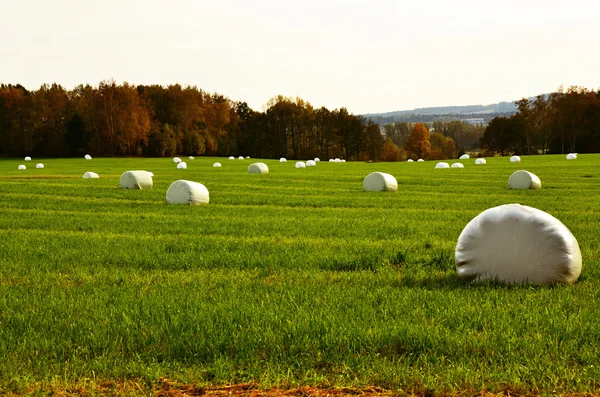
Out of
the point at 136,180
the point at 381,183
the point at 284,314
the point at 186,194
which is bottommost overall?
the point at 284,314

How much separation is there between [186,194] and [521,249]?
47.1 feet

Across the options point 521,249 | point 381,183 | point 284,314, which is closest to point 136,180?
point 381,183

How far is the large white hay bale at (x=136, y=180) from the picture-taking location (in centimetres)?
2748

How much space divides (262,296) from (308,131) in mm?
115135

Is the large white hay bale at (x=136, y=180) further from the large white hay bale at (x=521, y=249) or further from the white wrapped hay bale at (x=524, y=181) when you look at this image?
the large white hay bale at (x=521, y=249)

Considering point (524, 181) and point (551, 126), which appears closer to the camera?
point (524, 181)

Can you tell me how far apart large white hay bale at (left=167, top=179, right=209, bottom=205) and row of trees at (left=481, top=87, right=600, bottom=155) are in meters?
90.8

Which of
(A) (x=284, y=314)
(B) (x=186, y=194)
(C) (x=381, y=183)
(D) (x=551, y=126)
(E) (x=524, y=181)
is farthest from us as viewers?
(D) (x=551, y=126)

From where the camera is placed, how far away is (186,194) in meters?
20.7

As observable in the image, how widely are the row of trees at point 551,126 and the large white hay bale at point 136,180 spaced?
87281 mm

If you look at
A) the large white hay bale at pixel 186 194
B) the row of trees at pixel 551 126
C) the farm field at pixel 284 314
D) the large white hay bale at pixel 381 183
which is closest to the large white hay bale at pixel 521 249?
the farm field at pixel 284 314

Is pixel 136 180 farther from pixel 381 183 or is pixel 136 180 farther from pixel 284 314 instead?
pixel 284 314

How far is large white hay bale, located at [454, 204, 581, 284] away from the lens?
8.14 m

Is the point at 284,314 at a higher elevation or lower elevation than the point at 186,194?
lower
